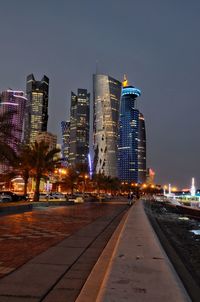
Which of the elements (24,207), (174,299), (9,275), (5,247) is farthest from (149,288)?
(24,207)

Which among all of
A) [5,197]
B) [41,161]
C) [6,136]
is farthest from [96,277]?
[5,197]

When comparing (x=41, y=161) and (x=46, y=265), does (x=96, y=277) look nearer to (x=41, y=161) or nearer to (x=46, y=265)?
(x=46, y=265)

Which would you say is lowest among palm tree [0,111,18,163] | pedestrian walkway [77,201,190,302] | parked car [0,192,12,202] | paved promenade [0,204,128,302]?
paved promenade [0,204,128,302]

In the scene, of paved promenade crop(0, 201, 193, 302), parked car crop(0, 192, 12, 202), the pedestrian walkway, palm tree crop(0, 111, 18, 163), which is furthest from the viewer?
parked car crop(0, 192, 12, 202)

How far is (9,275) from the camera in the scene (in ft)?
22.3

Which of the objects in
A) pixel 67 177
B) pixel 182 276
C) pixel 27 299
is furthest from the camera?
pixel 67 177

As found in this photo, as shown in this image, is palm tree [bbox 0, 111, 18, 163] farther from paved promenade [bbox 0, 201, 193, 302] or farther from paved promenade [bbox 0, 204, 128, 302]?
paved promenade [bbox 0, 201, 193, 302]

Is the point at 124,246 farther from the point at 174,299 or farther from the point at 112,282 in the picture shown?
the point at 174,299

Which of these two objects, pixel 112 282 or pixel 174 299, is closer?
pixel 174 299

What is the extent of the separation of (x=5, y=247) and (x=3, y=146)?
14214 mm

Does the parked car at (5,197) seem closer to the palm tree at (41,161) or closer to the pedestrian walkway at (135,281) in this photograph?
the palm tree at (41,161)

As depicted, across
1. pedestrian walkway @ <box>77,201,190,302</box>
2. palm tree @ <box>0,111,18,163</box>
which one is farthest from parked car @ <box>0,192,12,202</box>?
pedestrian walkway @ <box>77,201,190,302</box>

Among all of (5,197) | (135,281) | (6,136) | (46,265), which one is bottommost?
(46,265)

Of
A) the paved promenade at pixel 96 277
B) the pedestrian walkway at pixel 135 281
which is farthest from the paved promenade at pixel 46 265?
the pedestrian walkway at pixel 135 281
